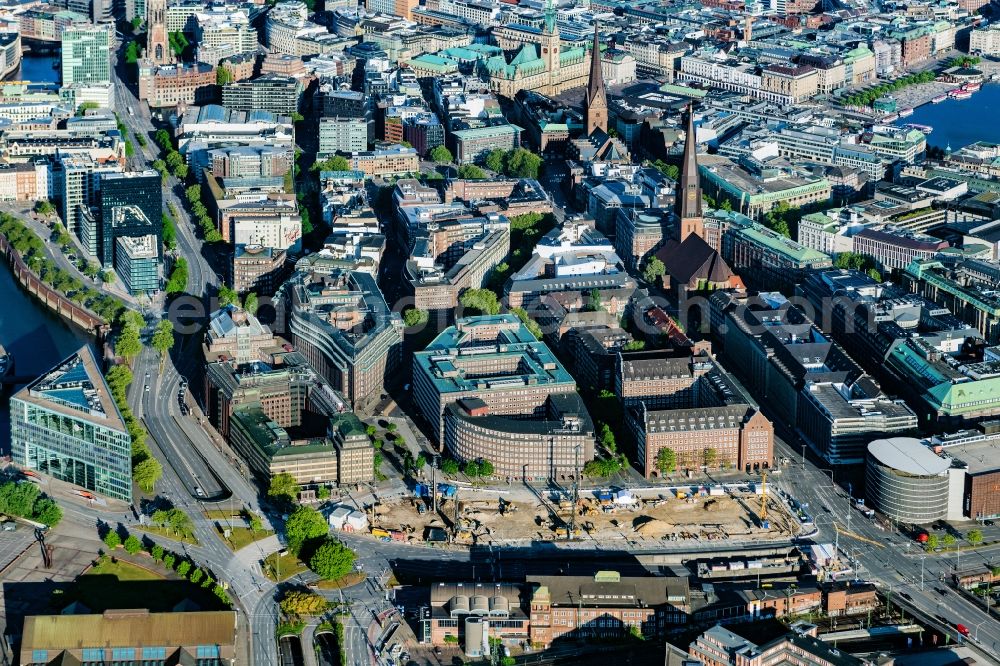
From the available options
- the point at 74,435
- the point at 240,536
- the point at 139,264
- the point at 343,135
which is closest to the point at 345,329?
the point at 74,435

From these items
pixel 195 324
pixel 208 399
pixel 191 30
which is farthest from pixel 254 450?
pixel 191 30

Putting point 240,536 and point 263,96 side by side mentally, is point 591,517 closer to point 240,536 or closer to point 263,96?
point 240,536

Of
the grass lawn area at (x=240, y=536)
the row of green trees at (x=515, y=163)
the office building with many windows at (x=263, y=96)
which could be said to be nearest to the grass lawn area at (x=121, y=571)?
the grass lawn area at (x=240, y=536)

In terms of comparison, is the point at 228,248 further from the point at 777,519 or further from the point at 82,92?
the point at 777,519

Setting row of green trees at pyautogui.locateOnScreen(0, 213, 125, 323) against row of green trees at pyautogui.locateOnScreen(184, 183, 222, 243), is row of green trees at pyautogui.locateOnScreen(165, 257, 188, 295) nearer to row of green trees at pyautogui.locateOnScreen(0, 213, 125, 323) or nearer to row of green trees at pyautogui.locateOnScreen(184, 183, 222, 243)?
row of green trees at pyautogui.locateOnScreen(0, 213, 125, 323)

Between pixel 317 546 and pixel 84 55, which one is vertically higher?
pixel 84 55
